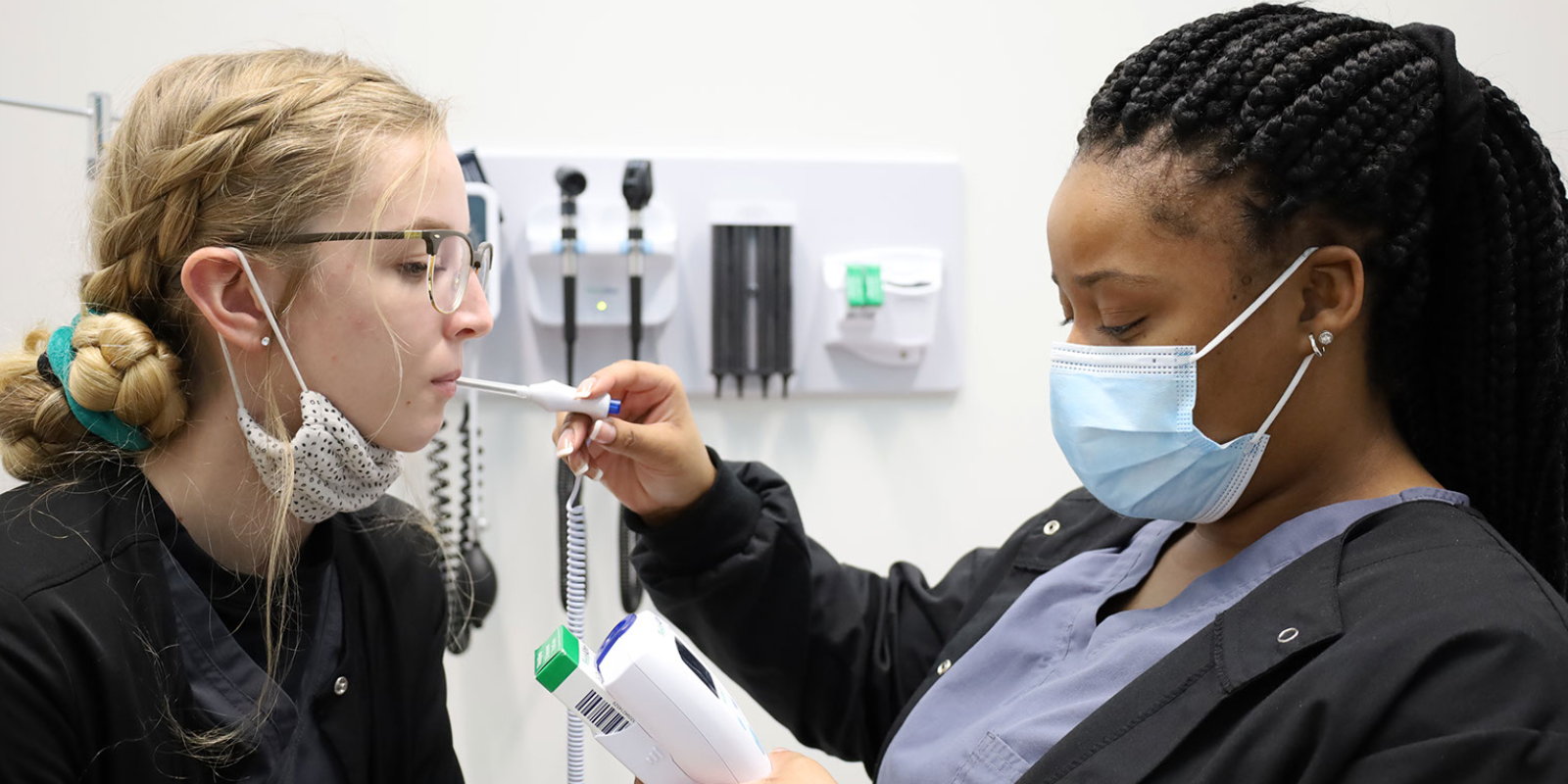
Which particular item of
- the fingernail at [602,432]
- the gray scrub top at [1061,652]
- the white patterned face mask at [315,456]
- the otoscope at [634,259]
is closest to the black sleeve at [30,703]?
the white patterned face mask at [315,456]

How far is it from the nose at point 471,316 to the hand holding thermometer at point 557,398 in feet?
0.15

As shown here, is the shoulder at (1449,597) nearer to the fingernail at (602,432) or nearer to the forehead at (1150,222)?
the forehead at (1150,222)

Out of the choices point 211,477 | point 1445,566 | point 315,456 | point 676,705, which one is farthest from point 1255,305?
point 211,477

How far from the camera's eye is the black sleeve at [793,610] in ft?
4.01

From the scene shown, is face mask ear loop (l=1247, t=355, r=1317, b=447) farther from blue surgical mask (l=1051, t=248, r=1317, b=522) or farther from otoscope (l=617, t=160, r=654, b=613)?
otoscope (l=617, t=160, r=654, b=613)

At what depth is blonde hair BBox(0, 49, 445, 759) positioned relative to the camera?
942mm

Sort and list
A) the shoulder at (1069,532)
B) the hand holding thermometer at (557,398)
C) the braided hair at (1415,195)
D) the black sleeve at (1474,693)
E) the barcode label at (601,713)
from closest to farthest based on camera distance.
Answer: the black sleeve at (1474,693) < the braided hair at (1415,195) < the barcode label at (601,713) < the hand holding thermometer at (557,398) < the shoulder at (1069,532)

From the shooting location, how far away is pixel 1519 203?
866mm

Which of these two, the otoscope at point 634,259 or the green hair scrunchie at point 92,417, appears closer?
the green hair scrunchie at point 92,417

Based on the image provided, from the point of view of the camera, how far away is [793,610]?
4.13ft

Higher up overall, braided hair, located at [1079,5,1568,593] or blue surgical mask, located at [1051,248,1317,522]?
braided hair, located at [1079,5,1568,593]

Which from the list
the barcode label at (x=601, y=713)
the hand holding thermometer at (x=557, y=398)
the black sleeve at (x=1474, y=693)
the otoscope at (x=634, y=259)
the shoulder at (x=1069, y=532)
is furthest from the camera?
the otoscope at (x=634, y=259)

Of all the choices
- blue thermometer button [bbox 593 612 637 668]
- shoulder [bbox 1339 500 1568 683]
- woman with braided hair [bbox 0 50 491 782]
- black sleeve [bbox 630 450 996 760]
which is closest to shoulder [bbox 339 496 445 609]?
woman with braided hair [bbox 0 50 491 782]

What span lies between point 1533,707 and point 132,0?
6.43ft
